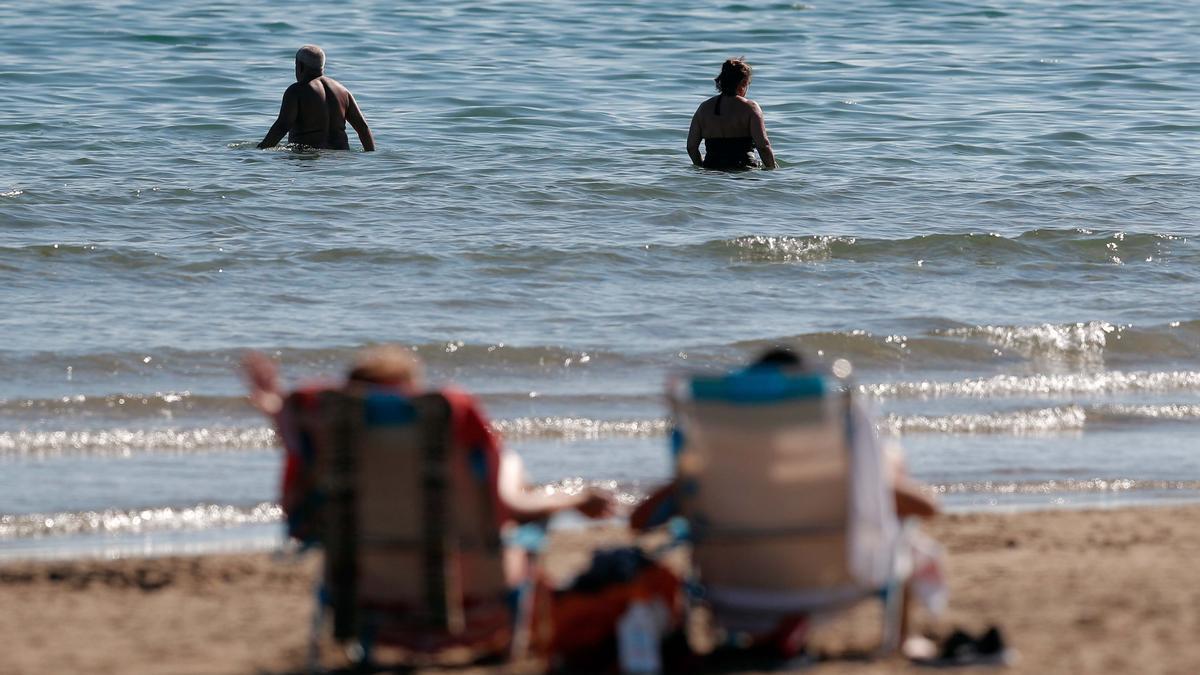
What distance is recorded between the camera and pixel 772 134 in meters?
15.1

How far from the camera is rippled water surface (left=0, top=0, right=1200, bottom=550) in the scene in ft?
23.5

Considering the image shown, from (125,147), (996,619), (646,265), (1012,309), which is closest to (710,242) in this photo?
(646,265)

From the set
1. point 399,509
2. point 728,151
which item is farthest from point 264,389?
point 728,151

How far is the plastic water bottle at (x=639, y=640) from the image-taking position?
4.05m

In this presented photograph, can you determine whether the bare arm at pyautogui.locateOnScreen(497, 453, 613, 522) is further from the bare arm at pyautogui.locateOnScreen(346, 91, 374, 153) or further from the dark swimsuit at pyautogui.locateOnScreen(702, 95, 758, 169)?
the bare arm at pyautogui.locateOnScreen(346, 91, 374, 153)

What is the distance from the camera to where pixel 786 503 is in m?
4.18

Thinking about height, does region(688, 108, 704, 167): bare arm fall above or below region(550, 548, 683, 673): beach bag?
below

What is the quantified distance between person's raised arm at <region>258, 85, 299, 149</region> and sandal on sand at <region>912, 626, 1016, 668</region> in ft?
31.3

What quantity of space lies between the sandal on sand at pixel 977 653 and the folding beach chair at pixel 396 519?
1005 millimetres

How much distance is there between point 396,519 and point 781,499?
0.91 meters

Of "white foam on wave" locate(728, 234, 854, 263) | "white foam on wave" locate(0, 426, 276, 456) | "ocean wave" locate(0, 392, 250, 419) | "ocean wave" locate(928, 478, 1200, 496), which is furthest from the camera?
"white foam on wave" locate(728, 234, 854, 263)

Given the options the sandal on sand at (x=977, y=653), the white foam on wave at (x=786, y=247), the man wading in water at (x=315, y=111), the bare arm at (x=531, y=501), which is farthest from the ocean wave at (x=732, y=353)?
the man wading in water at (x=315, y=111)

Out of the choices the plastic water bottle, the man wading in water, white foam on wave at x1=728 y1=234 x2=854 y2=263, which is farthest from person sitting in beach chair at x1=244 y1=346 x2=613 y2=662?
the man wading in water

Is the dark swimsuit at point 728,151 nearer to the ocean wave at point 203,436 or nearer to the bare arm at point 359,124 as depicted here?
the bare arm at point 359,124
